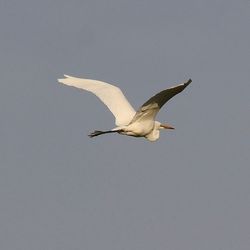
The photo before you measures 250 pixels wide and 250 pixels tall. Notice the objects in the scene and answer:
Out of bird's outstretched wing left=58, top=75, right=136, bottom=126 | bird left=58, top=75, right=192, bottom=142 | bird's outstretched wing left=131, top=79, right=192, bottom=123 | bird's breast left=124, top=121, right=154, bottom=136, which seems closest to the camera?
bird's outstretched wing left=131, top=79, right=192, bottom=123

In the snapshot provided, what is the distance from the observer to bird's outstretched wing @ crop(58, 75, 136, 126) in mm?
37969

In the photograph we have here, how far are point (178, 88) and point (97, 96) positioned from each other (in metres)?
6.53

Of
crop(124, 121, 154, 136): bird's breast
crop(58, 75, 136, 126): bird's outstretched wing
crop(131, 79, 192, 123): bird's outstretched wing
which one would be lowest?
crop(124, 121, 154, 136): bird's breast

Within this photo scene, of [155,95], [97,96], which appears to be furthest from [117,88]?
[155,95]

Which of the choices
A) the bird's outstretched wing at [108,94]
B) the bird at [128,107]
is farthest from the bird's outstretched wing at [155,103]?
the bird's outstretched wing at [108,94]

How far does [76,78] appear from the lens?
1555 inches

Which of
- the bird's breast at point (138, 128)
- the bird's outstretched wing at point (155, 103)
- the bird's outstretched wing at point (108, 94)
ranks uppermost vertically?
the bird's outstretched wing at point (108, 94)

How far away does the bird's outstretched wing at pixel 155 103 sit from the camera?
108 feet

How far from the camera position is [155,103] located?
114 ft

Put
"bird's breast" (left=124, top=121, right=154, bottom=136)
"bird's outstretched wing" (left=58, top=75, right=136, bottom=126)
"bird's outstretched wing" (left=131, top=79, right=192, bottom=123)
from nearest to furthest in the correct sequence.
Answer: "bird's outstretched wing" (left=131, top=79, right=192, bottom=123) → "bird's breast" (left=124, top=121, right=154, bottom=136) → "bird's outstretched wing" (left=58, top=75, right=136, bottom=126)

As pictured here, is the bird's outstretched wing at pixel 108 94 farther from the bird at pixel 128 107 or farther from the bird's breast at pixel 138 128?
the bird's breast at pixel 138 128

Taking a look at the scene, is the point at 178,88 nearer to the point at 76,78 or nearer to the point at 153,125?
the point at 153,125

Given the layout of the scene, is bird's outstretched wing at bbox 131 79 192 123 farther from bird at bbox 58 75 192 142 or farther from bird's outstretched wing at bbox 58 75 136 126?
bird's outstretched wing at bbox 58 75 136 126

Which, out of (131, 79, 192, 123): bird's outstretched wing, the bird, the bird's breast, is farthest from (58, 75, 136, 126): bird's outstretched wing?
(131, 79, 192, 123): bird's outstretched wing
